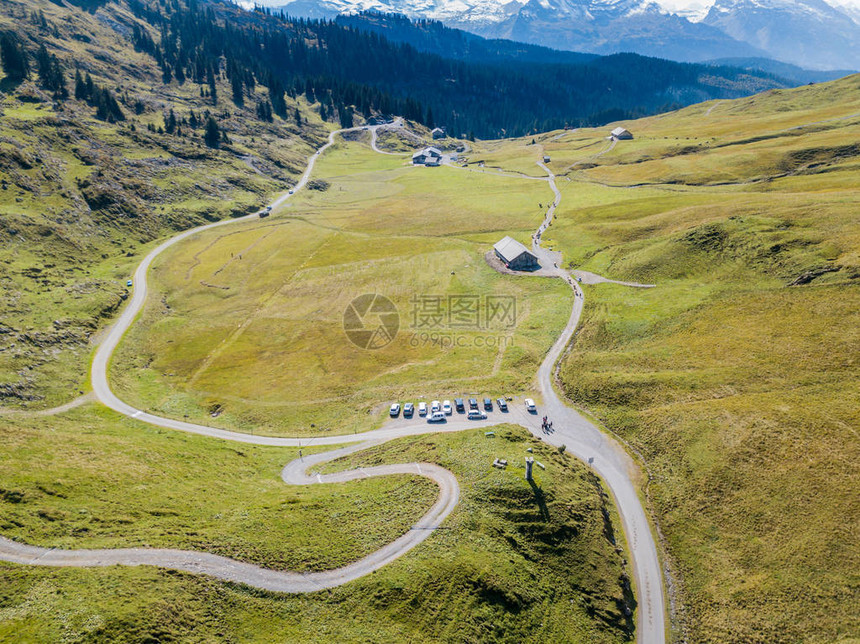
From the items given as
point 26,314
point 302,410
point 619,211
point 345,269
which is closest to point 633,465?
point 302,410

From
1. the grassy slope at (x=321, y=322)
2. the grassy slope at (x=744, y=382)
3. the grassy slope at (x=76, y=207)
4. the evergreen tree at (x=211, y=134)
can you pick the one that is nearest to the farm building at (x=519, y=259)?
the grassy slope at (x=321, y=322)

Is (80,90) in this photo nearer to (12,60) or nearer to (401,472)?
(12,60)

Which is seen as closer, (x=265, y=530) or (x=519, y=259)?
(x=265, y=530)

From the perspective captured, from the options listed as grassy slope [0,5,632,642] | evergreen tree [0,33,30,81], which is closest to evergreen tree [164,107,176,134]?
evergreen tree [0,33,30,81]

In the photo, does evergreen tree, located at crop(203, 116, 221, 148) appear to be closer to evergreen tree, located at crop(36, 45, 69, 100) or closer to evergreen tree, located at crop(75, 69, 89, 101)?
evergreen tree, located at crop(75, 69, 89, 101)

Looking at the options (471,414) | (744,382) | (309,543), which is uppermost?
(744,382)

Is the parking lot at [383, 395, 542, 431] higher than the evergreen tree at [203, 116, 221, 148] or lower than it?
lower

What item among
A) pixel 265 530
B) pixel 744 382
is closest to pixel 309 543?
pixel 265 530
